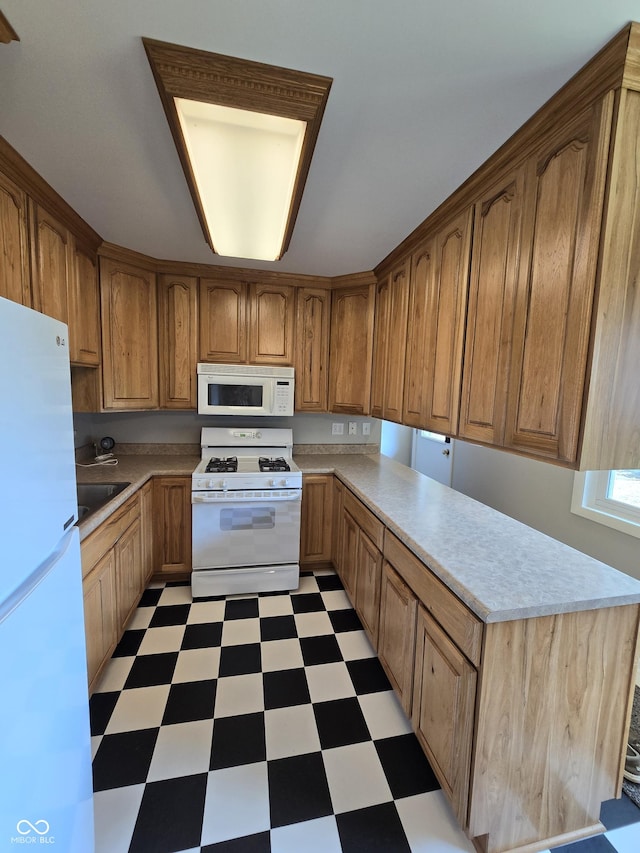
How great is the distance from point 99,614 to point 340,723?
1.21 m

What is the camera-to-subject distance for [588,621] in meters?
1.07

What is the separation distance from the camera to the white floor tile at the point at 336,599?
94.7 inches

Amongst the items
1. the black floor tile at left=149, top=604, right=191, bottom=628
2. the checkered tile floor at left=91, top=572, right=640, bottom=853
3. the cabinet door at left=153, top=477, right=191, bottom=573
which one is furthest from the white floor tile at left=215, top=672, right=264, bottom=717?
A: the cabinet door at left=153, top=477, right=191, bottom=573

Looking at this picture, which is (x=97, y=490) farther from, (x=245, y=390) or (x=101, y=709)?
(x=245, y=390)

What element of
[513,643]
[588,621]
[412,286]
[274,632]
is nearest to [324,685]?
[274,632]

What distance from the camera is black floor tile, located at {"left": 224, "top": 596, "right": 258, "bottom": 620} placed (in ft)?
7.48

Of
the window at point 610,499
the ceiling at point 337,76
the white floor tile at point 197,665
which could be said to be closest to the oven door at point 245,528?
the white floor tile at point 197,665

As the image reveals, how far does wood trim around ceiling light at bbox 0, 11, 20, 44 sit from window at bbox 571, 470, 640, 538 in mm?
3550

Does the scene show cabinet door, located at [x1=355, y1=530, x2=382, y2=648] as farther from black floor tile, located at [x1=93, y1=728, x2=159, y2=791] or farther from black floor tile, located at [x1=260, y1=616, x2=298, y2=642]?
black floor tile, located at [x1=93, y1=728, x2=159, y2=791]

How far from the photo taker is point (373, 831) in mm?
1178

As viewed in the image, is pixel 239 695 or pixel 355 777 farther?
pixel 239 695

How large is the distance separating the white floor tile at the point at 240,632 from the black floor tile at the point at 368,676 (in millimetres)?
580

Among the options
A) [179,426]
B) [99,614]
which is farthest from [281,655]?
[179,426]

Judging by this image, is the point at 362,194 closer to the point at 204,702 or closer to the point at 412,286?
the point at 412,286
